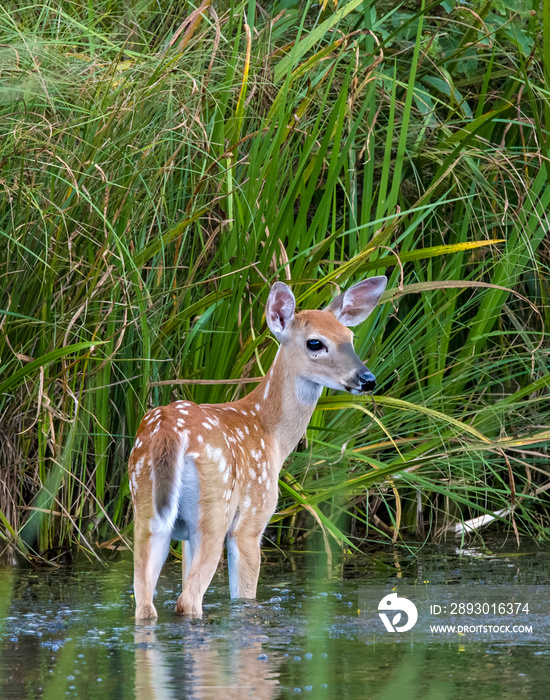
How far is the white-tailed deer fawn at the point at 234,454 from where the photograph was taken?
430 centimetres

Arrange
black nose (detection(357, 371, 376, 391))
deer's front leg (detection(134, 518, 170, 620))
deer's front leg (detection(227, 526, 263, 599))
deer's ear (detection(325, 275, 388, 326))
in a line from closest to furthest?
1. deer's front leg (detection(134, 518, 170, 620))
2. deer's front leg (detection(227, 526, 263, 599))
3. black nose (detection(357, 371, 376, 391))
4. deer's ear (detection(325, 275, 388, 326))

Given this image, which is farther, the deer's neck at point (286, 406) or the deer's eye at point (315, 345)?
the deer's neck at point (286, 406)

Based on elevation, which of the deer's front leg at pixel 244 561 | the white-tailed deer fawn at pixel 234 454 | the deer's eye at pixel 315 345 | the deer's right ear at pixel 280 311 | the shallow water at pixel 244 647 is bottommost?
the shallow water at pixel 244 647

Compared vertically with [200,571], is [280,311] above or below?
above

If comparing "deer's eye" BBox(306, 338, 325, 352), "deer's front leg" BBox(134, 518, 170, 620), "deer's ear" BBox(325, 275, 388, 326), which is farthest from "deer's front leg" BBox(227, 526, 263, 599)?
"deer's ear" BBox(325, 275, 388, 326)

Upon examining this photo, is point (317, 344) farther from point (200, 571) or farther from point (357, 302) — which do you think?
point (200, 571)

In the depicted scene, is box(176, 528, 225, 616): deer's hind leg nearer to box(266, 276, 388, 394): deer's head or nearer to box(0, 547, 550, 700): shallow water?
box(0, 547, 550, 700): shallow water

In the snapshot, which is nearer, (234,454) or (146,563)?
(146,563)

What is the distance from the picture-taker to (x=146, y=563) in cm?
429

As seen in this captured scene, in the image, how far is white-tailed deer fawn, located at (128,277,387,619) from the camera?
4305mm

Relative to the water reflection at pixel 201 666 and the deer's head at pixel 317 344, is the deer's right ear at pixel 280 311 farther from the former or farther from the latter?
the water reflection at pixel 201 666

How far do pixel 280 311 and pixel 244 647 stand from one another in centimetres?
161

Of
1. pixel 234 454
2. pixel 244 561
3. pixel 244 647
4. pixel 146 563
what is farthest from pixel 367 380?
pixel 244 647

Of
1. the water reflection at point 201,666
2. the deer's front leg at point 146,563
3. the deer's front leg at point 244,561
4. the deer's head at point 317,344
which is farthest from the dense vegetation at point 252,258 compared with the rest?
the water reflection at point 201,666
